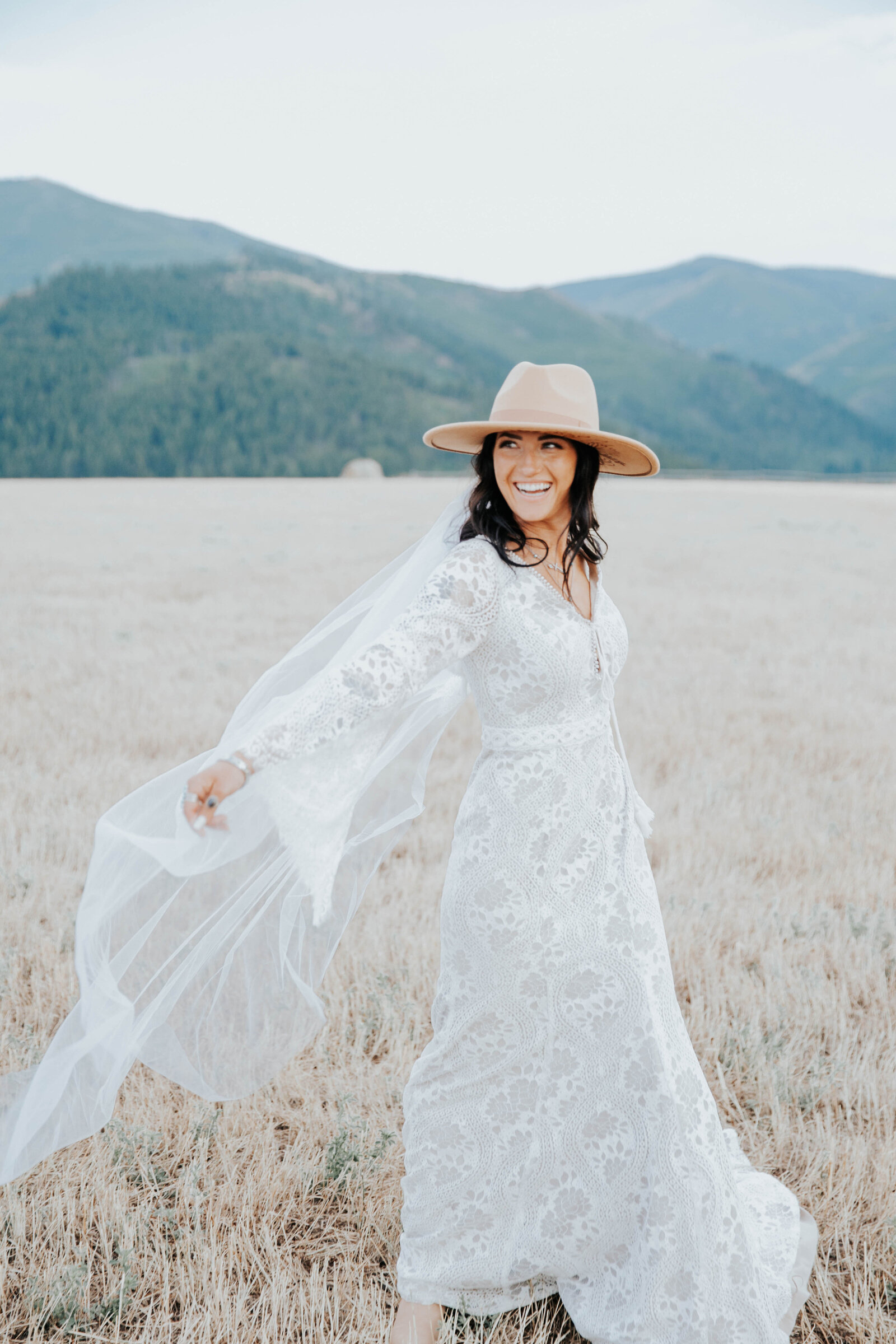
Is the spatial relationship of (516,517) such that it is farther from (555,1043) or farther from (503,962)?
(555,1043)

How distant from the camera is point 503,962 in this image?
2.48m

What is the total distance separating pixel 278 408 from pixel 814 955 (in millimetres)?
133201

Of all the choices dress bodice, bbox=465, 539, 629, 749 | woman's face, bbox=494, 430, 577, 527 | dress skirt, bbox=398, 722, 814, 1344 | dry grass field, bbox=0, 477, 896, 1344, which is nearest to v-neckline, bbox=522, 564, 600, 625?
dress bodice, bbox=465, 539, 629, 749

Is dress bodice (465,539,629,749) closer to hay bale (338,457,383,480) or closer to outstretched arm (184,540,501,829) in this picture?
outstretched arm (184,540,501,829)

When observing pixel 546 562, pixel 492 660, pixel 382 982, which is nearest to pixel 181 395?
pixel 382 982

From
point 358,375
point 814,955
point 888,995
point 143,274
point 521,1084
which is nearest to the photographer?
point 521,1084

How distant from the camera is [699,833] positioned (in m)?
5.86

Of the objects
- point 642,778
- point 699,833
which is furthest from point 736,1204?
point 642,778

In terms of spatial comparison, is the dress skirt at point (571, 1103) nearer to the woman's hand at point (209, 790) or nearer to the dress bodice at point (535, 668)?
the dress bodice at point (535, 668)

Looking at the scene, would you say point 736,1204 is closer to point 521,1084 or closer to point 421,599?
point 521,1084

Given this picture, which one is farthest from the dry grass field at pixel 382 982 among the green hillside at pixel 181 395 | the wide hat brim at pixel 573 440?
the green hillside at pixel 181 395

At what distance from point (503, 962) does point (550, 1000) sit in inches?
6.2

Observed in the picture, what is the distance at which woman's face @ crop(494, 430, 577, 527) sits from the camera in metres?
2.57

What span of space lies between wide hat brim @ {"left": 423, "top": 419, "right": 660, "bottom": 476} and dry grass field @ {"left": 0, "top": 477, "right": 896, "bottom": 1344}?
7.37 feet
